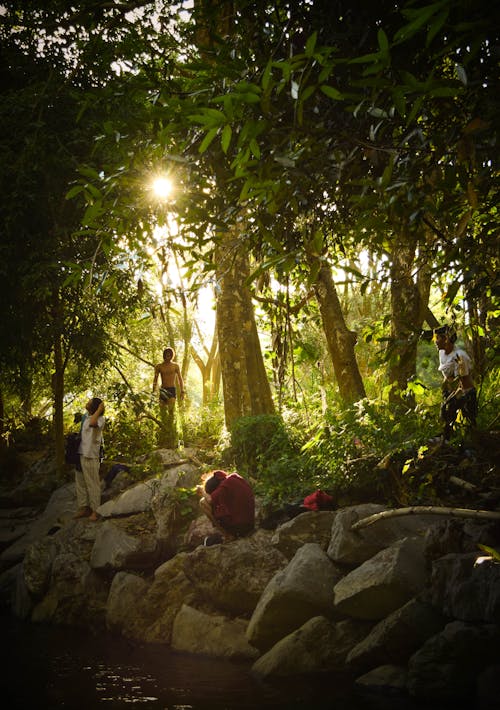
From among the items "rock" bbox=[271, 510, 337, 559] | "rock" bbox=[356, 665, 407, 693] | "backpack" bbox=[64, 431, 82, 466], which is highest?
"backpack" bbox=[64, 431, 82, 466]

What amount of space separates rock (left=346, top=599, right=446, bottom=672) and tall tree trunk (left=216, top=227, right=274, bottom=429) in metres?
6.69

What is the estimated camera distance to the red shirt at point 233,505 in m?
7.77

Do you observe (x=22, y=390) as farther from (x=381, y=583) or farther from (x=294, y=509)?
(x=381, y=583)

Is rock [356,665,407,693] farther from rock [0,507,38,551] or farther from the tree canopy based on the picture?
rock [0,507,38,551]

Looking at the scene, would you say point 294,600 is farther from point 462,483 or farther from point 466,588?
point 462,483

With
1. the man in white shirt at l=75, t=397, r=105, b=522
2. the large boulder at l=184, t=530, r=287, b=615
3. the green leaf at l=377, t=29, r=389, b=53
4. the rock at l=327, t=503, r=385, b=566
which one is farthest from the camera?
the man in white shirt at l=75, t=397, r=105, b=522

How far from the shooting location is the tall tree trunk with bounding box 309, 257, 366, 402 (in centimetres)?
1089

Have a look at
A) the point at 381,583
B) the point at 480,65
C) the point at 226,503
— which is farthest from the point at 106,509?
the point at 480,65

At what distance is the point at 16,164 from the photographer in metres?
9.77

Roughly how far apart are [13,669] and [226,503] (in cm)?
332

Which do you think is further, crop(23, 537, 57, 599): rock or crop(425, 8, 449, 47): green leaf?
crop(23, 537, 57, 599): rock

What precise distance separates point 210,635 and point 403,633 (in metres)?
2.74

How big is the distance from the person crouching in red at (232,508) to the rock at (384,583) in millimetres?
2278

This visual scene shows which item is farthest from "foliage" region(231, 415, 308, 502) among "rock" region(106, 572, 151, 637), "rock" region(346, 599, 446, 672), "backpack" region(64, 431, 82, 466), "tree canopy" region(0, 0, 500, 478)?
"tree canopy" region(0, 0, 500, 478)
